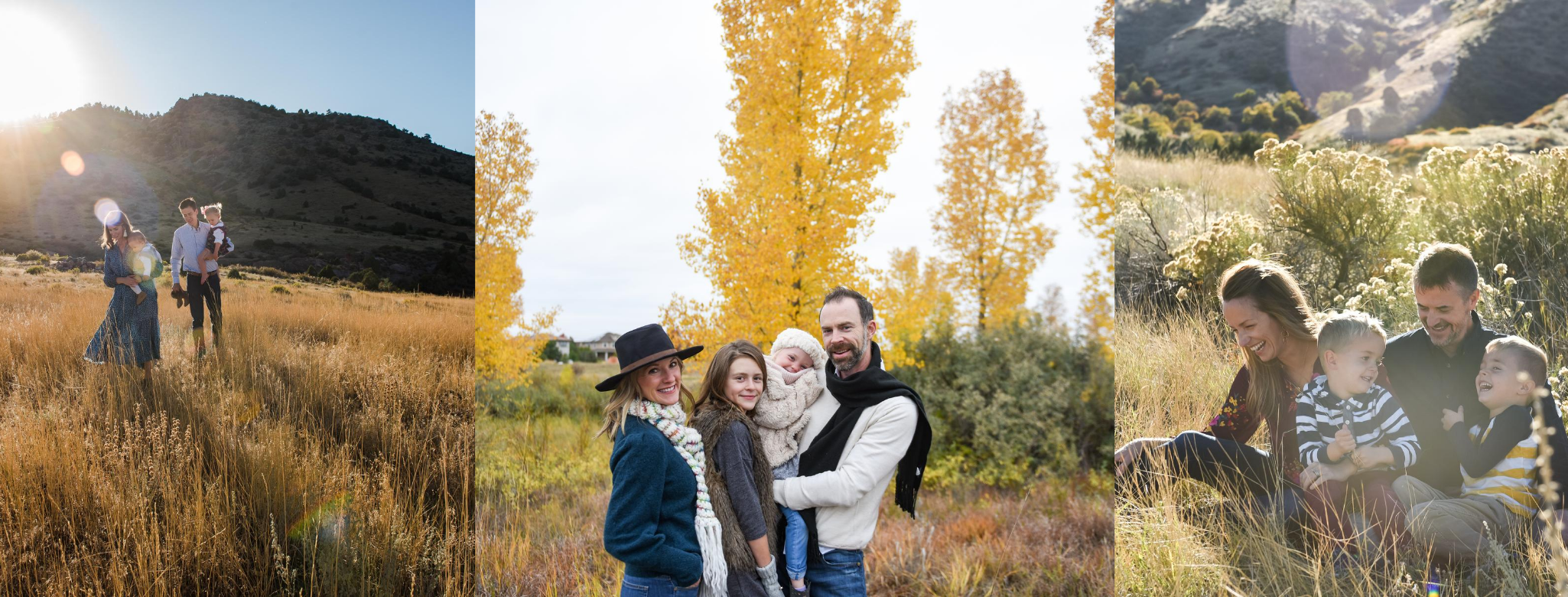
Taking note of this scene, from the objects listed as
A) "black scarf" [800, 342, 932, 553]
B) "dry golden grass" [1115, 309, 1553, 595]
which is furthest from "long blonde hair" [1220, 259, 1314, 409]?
"black scarf" [800, 342, 932, 553]

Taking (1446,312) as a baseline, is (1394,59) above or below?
above

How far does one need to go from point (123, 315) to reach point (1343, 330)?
704 centimetres

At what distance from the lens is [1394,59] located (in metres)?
4.39

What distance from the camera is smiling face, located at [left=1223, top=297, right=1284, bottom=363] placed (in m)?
4.29

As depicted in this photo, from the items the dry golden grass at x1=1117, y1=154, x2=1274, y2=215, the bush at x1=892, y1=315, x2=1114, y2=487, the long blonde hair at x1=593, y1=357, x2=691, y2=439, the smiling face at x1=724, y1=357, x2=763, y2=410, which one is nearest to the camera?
the long blonde hair at x1=593, y1=357, x2=691, y2=439

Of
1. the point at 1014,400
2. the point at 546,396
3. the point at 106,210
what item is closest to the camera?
the point at 106,210

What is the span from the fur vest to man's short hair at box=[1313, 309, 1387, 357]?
301 cm

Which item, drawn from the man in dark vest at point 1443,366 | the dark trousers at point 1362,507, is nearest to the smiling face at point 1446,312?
the man in dark vest at point 1443,366

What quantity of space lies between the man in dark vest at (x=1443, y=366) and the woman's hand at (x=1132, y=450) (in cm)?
124

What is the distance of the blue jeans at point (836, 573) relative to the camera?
3.43 m

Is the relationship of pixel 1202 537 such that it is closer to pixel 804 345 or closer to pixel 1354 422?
pixel 1354 422

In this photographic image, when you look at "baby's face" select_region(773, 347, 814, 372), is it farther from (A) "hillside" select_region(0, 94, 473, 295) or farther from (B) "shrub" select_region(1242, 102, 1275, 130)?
(A) "hillside" select_region(0, 94, 473, 295)

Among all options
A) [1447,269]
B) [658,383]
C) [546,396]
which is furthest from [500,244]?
[1447,269]

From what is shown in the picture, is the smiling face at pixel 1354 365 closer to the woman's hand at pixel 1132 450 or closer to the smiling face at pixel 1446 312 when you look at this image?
the smiling face at pixel 1446 312
